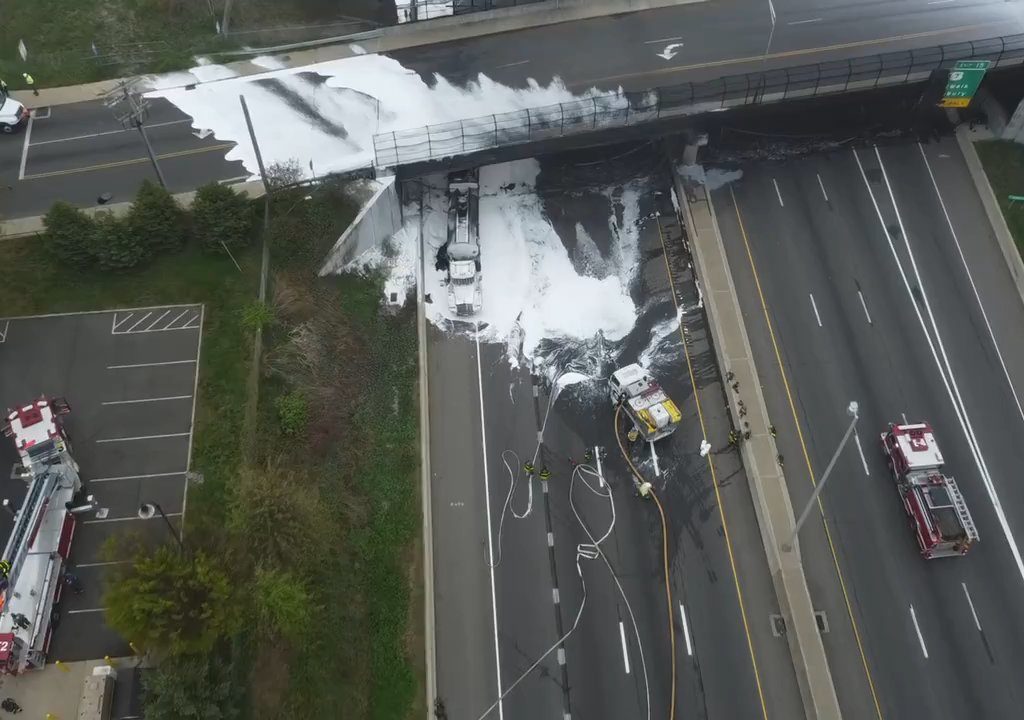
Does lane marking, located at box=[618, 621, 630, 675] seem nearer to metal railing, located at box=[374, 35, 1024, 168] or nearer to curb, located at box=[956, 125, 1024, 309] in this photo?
metal railing, located at box=[374, 35, 1024, 168]

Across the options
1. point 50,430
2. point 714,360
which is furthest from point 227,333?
point 714,360

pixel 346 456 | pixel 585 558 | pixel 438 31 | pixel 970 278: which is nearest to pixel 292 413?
pixel 346 456

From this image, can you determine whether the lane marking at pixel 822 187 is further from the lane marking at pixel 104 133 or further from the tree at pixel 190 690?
the tree at pixel 190 690

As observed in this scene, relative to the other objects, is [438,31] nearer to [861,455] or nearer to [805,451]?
[805,451]

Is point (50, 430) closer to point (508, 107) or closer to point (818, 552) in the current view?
point (508, 107)

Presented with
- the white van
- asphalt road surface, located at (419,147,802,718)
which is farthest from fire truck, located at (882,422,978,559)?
the white van

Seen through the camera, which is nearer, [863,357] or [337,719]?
[337,719]

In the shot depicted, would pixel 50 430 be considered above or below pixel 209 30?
below
